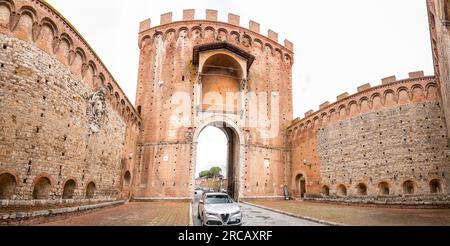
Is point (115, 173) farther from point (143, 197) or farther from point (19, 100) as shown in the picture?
point (19, 100)

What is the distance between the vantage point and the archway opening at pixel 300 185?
80.8 ft

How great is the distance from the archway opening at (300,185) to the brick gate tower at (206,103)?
4.44 feet

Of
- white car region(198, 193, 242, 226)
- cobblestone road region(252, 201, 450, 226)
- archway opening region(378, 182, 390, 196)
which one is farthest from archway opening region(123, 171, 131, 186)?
archway opening region(378, 182, 390, 196)

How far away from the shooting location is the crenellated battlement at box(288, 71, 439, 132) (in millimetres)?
16578

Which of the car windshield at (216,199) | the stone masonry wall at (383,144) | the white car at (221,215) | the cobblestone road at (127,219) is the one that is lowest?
the cobblestone road at (127,219)

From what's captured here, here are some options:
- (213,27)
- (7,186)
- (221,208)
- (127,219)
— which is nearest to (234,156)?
(213,27)

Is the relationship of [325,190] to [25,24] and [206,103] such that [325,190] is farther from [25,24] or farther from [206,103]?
[25,24]

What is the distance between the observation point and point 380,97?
1838 cm

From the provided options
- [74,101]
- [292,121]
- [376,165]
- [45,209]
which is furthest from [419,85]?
[45,209]

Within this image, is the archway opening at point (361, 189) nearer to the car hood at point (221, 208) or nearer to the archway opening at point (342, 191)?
the archway opening at point (342, 191)

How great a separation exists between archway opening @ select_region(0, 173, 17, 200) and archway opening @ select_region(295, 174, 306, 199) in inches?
845

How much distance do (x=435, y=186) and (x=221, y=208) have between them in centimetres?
1400

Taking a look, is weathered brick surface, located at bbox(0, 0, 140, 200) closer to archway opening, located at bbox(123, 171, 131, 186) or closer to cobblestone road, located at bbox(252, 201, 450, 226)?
archway opening, located at bbox(123, 171, 131, 186)

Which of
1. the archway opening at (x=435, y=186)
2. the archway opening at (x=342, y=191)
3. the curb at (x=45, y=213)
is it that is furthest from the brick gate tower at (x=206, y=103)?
the archway opening at (x=435, y=186)
